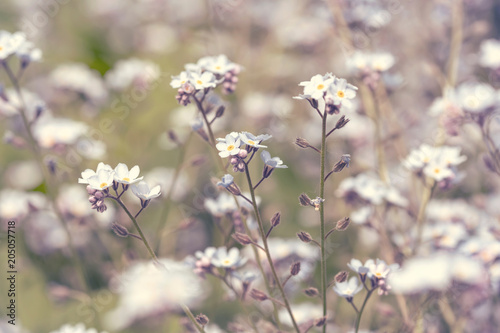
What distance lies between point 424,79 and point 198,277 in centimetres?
213

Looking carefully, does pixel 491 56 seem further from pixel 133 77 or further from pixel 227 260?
pixel 133 77

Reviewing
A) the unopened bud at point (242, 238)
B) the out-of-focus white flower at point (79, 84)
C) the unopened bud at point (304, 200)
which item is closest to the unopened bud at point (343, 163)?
the unopened bud at point (304, 200)

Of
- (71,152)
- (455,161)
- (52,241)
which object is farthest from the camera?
(52,241)

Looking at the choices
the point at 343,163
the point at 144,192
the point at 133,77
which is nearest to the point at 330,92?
the point at 343,163

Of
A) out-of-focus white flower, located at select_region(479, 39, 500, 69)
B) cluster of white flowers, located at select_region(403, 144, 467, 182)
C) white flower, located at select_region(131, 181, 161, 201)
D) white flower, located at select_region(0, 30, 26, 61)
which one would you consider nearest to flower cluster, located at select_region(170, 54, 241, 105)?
white flower, located at select_region(131, 181, 161, 201)

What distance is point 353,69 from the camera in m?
1.67

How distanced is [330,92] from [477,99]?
691 millimetres

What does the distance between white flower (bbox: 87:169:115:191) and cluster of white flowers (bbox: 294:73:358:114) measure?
40 cm

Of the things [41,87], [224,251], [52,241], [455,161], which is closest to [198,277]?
[224,251]

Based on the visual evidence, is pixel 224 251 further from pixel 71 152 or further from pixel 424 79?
pixel 424 79

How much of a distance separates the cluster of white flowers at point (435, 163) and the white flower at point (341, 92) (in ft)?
1.47

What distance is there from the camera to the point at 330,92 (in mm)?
1047

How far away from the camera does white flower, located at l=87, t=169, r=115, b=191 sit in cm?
103

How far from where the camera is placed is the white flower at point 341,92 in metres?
1.05
